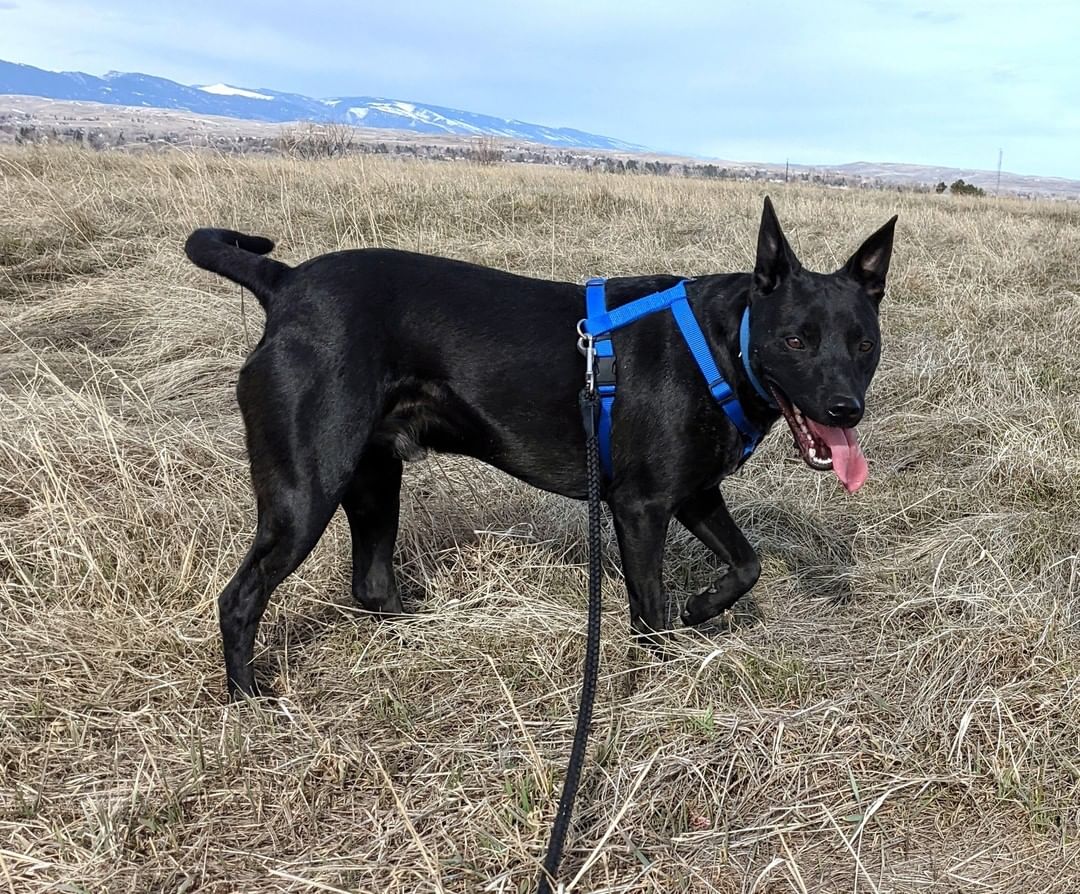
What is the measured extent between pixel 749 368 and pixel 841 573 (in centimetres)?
130

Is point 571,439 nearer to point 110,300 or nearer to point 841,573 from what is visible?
point 841,573

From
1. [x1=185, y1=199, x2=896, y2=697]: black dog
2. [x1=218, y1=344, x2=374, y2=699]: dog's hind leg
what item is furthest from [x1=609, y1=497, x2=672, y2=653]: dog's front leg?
[x1=218, y1=344, x2=374, y2=699]: dog's hind leg

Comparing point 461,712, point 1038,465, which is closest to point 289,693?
point 461,712

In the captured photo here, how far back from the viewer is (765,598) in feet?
11.1

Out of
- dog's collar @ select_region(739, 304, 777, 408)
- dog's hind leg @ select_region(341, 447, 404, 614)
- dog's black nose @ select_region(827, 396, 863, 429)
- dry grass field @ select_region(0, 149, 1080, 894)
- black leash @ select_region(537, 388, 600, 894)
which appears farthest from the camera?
dog's hind leg @ select_region(341, 447, 404, 614)

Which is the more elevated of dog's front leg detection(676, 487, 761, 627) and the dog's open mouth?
the dog's open mouth

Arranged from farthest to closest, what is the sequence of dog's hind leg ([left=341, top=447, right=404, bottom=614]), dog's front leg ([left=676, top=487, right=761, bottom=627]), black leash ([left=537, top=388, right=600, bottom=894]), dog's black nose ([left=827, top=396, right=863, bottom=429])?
dog's hind leg ([left=341, top=447, right=404, bottom=614]) → dog's front leg ([left=676, top=487, right=761, bottom=627]) → dog's black nose ([left=827, top=396, right=863, bottom=429]) → black leash ([left=537, top=388, right=600, bottom=894])

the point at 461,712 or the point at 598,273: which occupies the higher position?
the point at 598,273

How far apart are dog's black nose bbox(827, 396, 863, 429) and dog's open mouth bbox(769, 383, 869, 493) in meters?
0.05

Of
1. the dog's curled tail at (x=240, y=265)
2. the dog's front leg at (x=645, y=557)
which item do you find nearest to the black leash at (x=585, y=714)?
the dog's front leg at (x=645, y=557)

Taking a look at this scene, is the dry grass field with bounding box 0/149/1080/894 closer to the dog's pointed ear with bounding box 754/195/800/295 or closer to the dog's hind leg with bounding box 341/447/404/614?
the dog's hind leg with bounding box 341/447/404/614

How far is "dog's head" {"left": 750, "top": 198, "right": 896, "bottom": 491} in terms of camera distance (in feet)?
8.00

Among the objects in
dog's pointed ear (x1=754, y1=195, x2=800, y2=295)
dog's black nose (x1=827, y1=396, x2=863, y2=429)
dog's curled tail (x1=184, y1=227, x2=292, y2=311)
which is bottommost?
dog's black nose (x1=827, y1=396, x2=863, y2=429)

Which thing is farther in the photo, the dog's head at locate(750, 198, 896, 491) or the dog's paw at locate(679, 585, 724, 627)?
the dog's paw at locate(679, 585, 724, 627)
